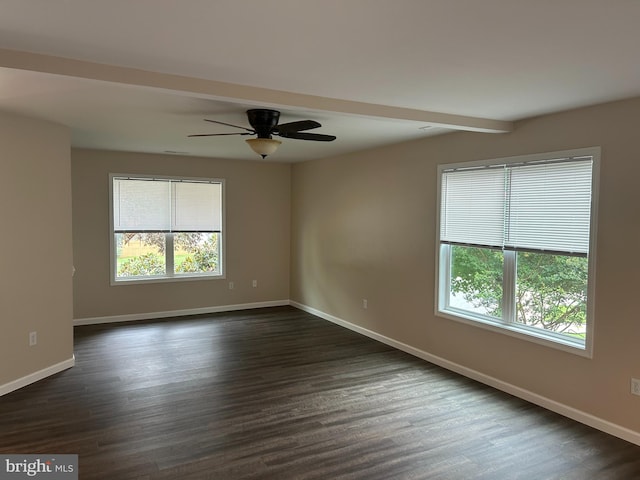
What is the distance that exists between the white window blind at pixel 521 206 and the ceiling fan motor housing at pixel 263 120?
2.00 m

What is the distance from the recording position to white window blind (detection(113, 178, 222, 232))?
639 cm

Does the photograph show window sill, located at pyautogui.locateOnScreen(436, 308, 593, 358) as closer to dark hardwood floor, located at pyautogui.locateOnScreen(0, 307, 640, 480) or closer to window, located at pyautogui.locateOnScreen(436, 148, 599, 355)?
window, located at pyautogui.locateOnScreen(436, 148, 599, 355)

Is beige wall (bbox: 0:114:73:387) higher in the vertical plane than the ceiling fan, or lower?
lower

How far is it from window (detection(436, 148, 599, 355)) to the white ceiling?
550mm

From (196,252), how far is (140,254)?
839mm

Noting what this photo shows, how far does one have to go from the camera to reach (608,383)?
10.8 ft

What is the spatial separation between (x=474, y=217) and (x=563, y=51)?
2.28 meters

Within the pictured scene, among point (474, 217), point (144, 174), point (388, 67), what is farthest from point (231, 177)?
point (388, 67)

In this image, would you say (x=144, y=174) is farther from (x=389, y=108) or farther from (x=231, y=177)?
(x=389, y=108)

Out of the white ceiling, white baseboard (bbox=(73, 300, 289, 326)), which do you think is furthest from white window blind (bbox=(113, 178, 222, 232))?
the white ceiling

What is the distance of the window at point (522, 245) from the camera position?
347 centimetres

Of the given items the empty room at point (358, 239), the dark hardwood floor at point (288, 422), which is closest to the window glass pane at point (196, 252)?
the empty room at point (358, 239)

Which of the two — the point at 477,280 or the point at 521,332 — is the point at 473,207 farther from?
the point at 521,332

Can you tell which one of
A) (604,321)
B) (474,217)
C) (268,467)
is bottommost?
(268,467)
